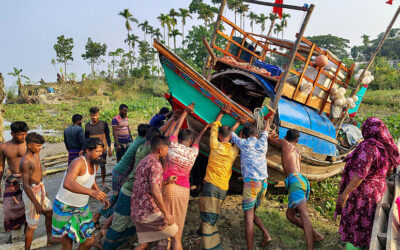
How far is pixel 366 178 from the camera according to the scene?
10.4ft

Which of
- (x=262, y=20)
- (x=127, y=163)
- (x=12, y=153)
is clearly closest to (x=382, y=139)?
(x=127, y=163)

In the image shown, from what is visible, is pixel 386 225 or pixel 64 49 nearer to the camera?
pixel 386 225

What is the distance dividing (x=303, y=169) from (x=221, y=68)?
308 cm

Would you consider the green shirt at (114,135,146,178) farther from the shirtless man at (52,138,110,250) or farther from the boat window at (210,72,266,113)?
the boat window at (210,72,266,113)

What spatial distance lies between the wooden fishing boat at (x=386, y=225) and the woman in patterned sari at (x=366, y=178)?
12 cm

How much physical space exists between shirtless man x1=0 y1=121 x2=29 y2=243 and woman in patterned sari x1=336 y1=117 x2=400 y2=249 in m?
4.36

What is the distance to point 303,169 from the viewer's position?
17.7 feet

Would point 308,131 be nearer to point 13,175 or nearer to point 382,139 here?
point 382,139

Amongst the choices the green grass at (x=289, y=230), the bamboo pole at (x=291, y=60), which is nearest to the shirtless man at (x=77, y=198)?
the green grass at (x=289, y=230)

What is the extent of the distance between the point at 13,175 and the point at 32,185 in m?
0.54

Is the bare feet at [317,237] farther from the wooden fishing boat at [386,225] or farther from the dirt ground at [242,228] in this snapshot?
the wooden fishing boat at [386,225]

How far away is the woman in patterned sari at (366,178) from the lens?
10.0 ft

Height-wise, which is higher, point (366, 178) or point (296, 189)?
point (366, 178)

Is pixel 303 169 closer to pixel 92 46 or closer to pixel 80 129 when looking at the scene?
pixel 80 129
